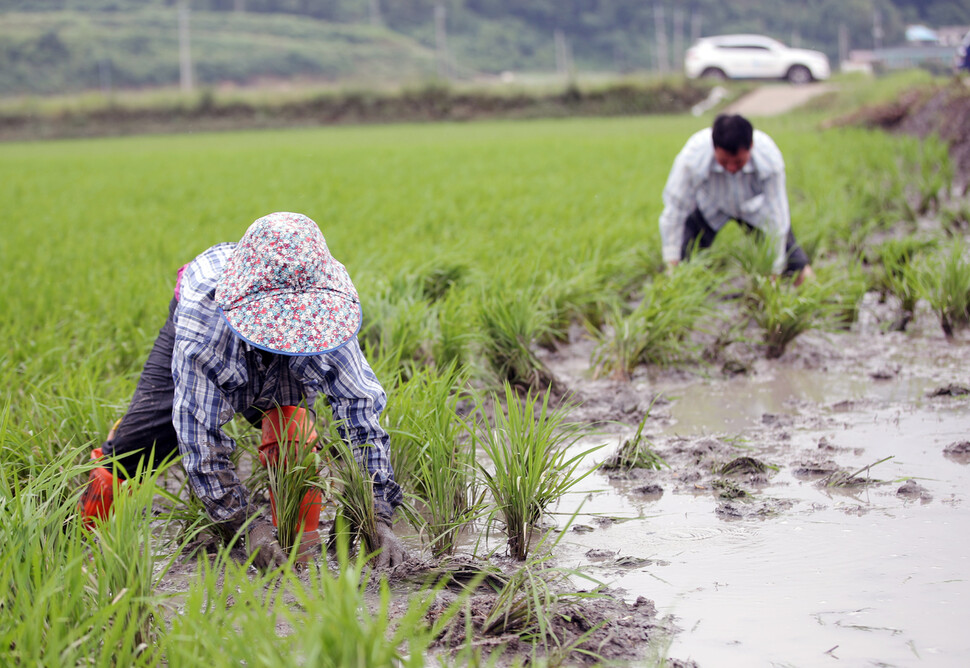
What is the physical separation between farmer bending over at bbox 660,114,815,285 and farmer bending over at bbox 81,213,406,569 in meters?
2.77

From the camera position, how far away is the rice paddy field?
1772mm

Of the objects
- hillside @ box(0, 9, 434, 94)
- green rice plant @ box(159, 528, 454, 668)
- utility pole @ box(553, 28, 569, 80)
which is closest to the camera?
green rice plant @ box(159, 528, 454, 668)

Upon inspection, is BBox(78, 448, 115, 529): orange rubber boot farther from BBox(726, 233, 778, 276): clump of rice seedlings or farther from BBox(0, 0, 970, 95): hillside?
BBox(0, 0, 970, 95): hillside

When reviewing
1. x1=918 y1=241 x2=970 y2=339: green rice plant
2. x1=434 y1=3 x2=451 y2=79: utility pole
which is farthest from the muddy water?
x1=434 y1=3 x2=451 y2=79: utility pole

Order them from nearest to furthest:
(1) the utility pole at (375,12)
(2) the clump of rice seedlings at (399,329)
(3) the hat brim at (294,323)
A: (3) the hat brim at (294,323), (2) the clump of rice seedlings at (399,329), (1) the utility pole at (375,12)

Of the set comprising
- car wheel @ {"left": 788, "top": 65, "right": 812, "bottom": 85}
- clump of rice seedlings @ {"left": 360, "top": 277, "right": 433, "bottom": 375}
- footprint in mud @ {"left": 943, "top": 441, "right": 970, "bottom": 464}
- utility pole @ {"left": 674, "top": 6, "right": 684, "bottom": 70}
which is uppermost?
utility pole @ {"left": 674, "top": 6, "right": 684, "bottom": 70}

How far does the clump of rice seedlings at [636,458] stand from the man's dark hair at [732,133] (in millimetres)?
1948

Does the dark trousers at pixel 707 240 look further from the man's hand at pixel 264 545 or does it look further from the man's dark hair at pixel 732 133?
the man's hand at pixel 264 545

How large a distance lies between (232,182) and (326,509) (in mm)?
8831

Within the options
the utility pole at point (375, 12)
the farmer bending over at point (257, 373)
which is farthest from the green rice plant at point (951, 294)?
the utility pole at point (375, 12)

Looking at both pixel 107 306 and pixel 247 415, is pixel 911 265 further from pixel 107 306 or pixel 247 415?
pixel 107 306

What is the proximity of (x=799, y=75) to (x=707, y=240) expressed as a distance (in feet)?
84.7

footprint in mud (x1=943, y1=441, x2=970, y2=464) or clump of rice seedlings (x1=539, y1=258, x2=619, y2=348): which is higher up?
clump of rice seedlings (x1=539, y1=258, x2=619, y2=348)

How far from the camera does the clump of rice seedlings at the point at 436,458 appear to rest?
240 centimetres
